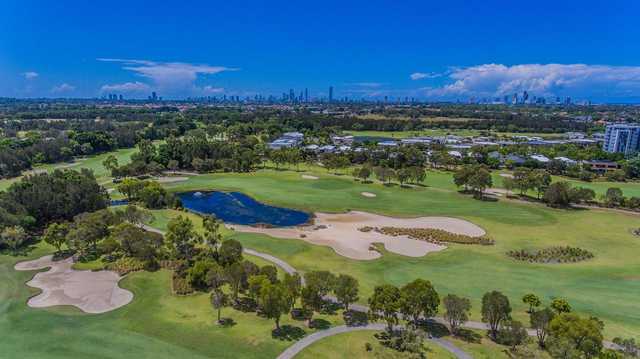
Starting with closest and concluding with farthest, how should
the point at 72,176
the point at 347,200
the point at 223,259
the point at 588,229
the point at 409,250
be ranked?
the point at 223,259 < the point at 409,250 < the point at 588,229 < the point at 72,176 < the point at 347,200

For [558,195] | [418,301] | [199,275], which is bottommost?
[199,275]

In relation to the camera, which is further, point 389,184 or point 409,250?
point 389,184

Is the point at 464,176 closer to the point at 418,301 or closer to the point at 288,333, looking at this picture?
the point at 418,301

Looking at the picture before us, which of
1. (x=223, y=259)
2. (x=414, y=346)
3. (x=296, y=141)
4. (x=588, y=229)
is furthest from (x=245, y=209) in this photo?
(x=296, y=141)

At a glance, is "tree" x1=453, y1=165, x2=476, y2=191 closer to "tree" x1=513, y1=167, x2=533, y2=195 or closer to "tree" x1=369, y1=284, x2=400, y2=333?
"tree" x1=513, y1=167, x2=533, y2=195

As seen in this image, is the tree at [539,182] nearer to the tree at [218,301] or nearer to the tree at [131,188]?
the tree at [218,301]

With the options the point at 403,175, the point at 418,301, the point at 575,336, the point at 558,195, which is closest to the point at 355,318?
the point at 418,301

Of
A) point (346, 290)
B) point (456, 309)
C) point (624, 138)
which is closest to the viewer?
point (456, 309)

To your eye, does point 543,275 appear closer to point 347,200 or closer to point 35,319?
point 347,200
